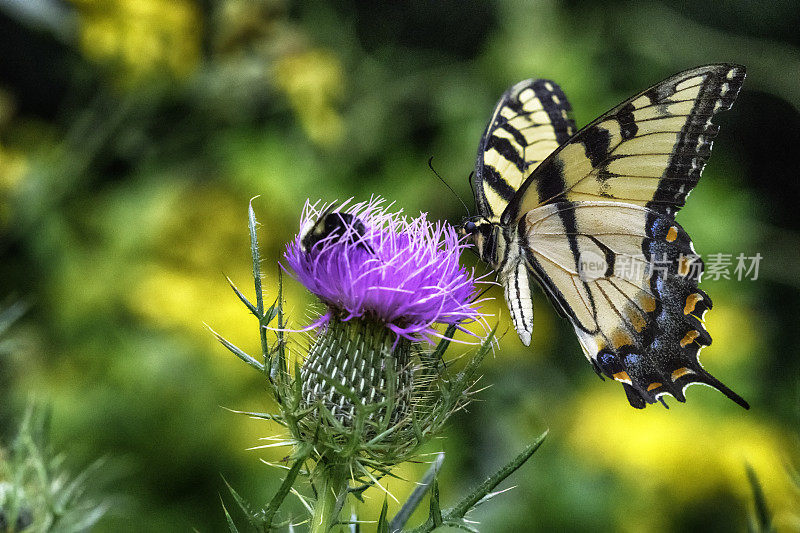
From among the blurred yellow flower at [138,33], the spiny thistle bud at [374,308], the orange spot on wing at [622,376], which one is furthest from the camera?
the blurred yellow flower at [138,33]

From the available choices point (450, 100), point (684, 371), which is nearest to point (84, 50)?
point (450, 100)

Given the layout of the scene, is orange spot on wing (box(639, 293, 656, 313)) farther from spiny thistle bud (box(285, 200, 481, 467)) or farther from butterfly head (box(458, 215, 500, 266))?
spiny thistle bud (box(285, 200, 481, 467))

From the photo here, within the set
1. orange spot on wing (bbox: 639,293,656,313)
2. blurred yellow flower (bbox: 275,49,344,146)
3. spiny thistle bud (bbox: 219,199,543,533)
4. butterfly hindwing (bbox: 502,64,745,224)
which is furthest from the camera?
blurred yellow flower (bbox: 275,49,344,146)

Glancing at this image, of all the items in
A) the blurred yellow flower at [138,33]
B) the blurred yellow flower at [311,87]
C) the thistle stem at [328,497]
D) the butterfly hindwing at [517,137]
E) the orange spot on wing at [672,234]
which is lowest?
the orange spot on wing at [672,234]

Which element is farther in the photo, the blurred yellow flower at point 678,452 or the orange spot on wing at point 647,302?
the blurred yellow flower at point 678,452

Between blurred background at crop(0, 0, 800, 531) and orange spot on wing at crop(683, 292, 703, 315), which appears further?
blurred background at crop(0, 0, 800, 531)

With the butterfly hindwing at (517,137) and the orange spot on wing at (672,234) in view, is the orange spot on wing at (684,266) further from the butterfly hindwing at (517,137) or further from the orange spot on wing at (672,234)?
the butterfly hindwing at (517,137)

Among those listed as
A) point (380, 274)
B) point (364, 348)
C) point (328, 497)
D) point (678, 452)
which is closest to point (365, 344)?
point (364, 348)

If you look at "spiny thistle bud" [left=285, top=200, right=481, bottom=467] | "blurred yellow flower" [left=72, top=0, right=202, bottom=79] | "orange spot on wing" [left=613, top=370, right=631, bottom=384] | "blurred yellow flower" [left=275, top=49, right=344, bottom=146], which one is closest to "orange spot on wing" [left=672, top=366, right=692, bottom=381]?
"orange spot on wing" [left=613, top=370, right=631, bottom=384]

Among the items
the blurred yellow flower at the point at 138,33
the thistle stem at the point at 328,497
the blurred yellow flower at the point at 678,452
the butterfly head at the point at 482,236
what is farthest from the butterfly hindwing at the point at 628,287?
the blurred yellow flower at the point at 138,33
